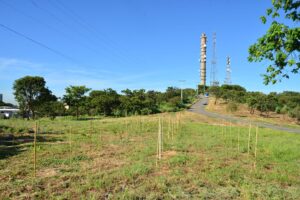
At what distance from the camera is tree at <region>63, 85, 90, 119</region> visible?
3497cm

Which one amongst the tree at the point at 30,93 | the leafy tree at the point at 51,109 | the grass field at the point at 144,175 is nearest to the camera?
the grass field at the point at 144,175

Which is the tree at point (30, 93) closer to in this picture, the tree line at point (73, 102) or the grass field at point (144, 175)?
the tree line at point (73, 102)

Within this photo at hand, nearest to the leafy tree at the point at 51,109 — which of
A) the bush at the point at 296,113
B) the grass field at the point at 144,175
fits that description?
the grass field at the point at 144,175

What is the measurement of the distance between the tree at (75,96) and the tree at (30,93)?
4.52 m

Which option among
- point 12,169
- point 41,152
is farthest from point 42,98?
point 12,169

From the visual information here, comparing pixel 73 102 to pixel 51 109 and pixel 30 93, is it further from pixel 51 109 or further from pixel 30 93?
pixel 30 93

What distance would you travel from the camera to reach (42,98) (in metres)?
38.6

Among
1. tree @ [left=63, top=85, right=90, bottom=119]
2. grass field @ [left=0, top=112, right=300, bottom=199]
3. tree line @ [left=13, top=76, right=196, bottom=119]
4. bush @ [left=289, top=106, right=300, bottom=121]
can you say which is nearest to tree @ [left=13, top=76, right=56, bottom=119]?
tree line @ [left=13, top=76, right=196, bottom=119]

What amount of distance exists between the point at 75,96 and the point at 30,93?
25.3 ft

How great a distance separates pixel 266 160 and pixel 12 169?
7955 mm

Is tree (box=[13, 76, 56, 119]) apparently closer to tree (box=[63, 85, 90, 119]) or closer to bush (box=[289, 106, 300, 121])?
tree (box=[63, 85, 90, 119])

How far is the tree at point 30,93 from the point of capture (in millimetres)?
37156

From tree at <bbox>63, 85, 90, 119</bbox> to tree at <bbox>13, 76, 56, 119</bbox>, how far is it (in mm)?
4523

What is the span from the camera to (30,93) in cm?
3800
